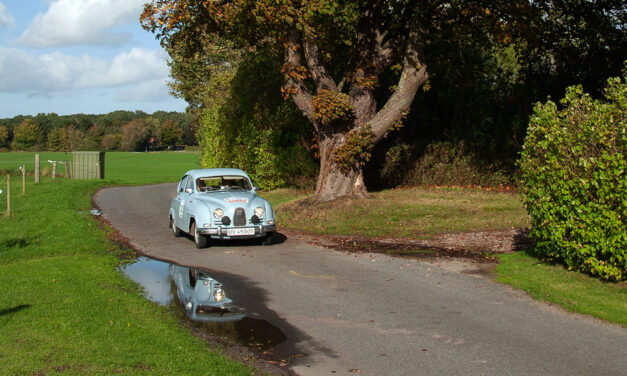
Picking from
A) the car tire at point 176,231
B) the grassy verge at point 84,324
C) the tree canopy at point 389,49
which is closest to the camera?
the grassy verge at point 84,324

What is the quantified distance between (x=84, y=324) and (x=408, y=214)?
1083 cm

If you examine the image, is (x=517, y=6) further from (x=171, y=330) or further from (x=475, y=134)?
(x=171, y=330)

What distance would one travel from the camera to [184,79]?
44.8 meters

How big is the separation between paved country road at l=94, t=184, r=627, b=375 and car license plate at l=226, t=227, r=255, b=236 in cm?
70

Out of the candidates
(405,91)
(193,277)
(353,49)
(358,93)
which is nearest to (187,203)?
(193,277)

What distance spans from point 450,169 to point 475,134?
155 centimetres

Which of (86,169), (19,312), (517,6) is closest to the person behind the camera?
(19,312)

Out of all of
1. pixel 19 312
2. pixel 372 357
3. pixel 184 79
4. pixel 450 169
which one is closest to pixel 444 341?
pixel 372 357

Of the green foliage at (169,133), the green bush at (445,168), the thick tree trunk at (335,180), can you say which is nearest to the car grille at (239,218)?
the thick tree trunk at (335,180)

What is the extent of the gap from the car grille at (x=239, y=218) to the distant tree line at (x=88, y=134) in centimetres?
10604

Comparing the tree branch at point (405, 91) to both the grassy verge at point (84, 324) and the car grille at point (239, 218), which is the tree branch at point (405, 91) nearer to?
the car grille at point (239, 218)

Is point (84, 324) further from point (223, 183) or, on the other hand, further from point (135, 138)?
point (135, 138)

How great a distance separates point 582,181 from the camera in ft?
27.3

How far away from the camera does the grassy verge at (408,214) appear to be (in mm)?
15008
